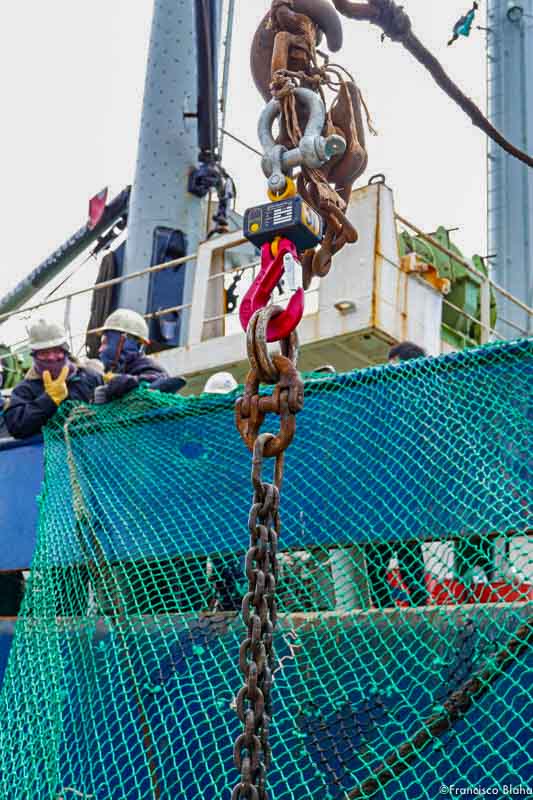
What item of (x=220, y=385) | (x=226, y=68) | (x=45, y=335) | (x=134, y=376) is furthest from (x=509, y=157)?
(x=134, y=376)

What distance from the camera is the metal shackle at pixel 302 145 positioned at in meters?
3.33

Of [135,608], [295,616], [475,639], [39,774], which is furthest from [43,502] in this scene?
[475,639]

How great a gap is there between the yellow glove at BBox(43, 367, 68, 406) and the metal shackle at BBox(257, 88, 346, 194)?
2.88 meters

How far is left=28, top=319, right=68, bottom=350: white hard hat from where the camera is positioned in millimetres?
6242

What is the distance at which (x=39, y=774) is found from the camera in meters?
4.50

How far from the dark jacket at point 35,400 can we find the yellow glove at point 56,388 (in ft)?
0.10

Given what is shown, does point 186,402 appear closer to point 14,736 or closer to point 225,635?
point 225,635

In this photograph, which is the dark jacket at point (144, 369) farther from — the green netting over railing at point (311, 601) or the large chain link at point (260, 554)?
the large chain link at point (260, 554)

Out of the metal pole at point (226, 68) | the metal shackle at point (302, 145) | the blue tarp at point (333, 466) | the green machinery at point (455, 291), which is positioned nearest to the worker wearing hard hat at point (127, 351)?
the blue tarp at point (333, 466)

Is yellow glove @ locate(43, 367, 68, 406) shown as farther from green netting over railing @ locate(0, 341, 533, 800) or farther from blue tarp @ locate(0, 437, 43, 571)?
green netting over railing @ locate(0, 341, 533, 800)

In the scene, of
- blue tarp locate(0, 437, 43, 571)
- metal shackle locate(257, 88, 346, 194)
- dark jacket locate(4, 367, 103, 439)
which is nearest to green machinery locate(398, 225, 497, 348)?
dark jacket locate(4, 367, 103, 439)

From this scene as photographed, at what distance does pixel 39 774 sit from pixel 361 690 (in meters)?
1.66

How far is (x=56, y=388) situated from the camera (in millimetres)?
5949

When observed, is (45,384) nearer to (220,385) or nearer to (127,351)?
(127,351)
